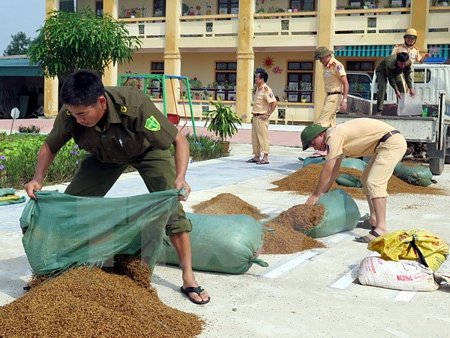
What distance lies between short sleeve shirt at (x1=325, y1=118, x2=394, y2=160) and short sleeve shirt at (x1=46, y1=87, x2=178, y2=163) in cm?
211

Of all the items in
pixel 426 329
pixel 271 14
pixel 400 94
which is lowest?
pixel 426 329

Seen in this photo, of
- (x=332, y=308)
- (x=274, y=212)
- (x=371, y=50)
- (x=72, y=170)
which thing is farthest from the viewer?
(x=371, y=50)

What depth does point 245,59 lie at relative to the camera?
27.3 metres

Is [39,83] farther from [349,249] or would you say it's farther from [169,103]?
[349,249]

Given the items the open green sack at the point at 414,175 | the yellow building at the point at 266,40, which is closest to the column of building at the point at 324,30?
the yellow building at the point at 266,40

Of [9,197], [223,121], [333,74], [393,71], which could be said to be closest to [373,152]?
[9,197]

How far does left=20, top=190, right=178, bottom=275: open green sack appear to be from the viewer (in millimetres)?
3801

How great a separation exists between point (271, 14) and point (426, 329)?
24.7 metres

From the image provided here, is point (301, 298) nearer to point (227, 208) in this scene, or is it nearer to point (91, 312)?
point (91, 312)

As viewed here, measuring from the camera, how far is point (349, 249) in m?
5.43

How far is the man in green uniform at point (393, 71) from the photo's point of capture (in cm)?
1021

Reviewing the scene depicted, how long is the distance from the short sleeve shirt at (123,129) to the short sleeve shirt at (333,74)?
263 inches

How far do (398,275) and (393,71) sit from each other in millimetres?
6713

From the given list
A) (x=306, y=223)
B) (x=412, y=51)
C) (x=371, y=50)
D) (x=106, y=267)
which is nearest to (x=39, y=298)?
(x=106, y=267)
